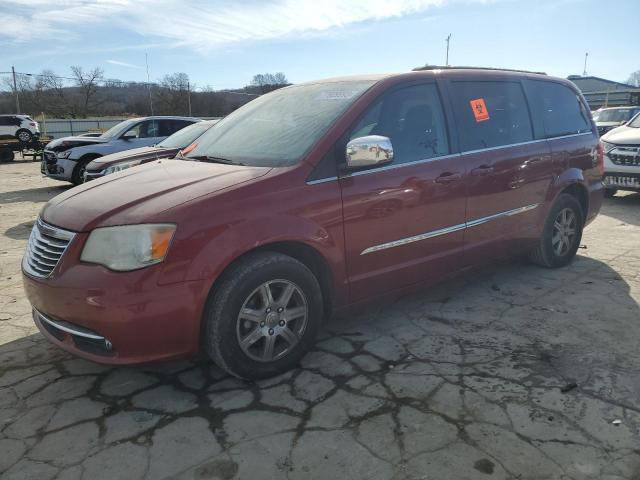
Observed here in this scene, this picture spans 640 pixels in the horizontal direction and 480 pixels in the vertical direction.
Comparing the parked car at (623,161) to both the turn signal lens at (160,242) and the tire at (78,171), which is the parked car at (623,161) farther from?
the tire at (78,171)

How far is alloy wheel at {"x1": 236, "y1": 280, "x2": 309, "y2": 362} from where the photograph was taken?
2.80 m

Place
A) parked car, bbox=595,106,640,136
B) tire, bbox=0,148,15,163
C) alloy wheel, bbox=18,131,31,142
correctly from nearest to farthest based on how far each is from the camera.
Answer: parked car, bbox=595,106,640,136, tire, bbox=0,148,15,163, alloy wheel, bbox=18,131,31,142

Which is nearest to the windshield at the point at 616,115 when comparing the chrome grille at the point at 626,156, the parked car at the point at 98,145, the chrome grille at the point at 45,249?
the chrome grille at the point at 626,156

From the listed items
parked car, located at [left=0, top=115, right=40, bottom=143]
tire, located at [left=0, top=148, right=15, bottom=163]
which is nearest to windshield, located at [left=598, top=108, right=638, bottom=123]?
tire, located at [left=0, top=148, right=15, bottom=163]

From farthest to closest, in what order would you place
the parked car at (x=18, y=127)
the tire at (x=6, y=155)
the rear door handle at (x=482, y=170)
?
the parked car at (x=18, y=127)
the tire at (x=6, y=155)
the rear door handle at (x=482, y=170)

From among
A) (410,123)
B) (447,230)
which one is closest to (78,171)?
(410,123)

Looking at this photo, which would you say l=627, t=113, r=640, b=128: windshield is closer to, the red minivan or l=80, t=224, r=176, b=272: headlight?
the red minivan

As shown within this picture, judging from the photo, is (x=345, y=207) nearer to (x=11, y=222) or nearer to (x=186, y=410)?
(x=186, y=410)

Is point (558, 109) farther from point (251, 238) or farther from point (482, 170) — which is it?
point (251, 238)

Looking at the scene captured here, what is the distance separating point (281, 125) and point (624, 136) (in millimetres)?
7408

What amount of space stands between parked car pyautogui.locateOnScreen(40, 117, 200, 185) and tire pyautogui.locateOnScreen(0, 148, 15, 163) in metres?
12.3

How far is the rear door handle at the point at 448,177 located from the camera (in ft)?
11.6

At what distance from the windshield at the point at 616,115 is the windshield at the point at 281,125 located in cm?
1444

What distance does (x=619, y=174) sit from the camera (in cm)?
834
